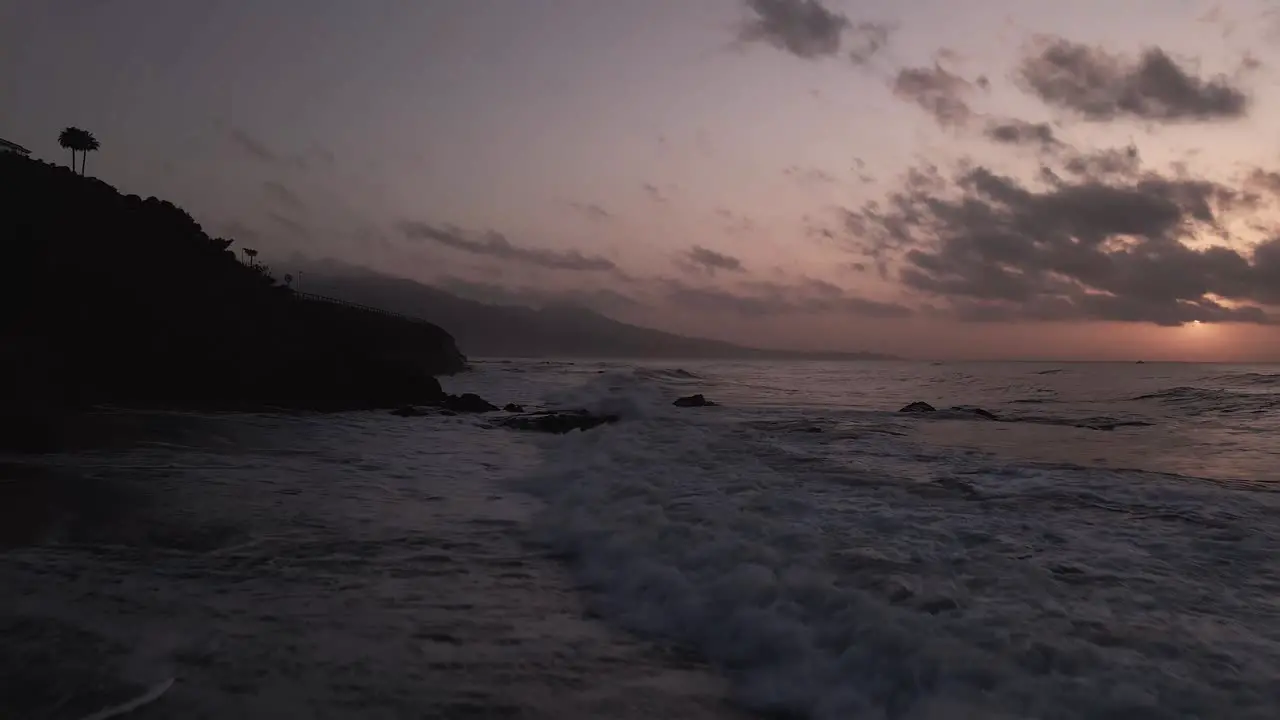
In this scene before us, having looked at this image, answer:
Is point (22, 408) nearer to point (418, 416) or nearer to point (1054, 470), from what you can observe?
point (418, 416)

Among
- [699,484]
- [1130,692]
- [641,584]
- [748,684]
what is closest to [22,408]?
[699,484]

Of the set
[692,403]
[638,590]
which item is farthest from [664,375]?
[638,590]

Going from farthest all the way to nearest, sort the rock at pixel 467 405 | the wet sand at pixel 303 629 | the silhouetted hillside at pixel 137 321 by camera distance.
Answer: the rock at pixel 467 405, the silhouetted hillside at pixel 137 321, the wet sand at pixel 303 629

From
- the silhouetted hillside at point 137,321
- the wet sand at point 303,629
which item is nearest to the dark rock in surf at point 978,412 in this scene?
the silhouetted hillside at point 137,321

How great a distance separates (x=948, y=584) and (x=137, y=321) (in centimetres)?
2625

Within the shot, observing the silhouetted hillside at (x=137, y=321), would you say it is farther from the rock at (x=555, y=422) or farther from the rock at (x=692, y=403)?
the rock at (x=692, y=403)

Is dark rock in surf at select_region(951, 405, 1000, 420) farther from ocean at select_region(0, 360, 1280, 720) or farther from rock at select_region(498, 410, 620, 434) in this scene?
rock at select_region(498, 410, 620, 434)

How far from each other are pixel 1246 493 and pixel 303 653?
11640 millimetres

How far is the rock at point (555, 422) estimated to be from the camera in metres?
20.6

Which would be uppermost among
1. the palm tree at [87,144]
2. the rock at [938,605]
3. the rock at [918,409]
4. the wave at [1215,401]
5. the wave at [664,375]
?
the palm tree at [87,144]

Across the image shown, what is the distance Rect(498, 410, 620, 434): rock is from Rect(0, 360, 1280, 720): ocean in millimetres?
8588

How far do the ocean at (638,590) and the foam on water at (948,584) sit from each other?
0.03 m

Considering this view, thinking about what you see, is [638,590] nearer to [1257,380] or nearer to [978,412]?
[978,412]

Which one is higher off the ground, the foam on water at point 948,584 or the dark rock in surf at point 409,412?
the foam on water at point 948,584
